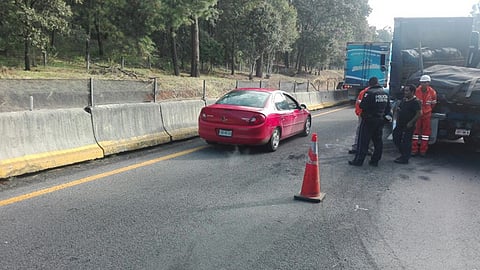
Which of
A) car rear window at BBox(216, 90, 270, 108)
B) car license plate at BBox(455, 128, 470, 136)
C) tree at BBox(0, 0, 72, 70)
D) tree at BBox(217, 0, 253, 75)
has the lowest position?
car license plate at BBox(455, 128, 470, 136)

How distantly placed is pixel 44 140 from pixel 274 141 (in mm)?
4627

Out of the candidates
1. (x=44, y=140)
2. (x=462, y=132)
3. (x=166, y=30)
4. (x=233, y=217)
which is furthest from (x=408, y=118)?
(x=166, y=30)

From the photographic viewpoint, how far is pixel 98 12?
31.0m

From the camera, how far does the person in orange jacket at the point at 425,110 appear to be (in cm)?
857

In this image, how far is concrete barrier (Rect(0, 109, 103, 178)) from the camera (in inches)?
240

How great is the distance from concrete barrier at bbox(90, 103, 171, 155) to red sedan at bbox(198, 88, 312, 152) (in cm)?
112

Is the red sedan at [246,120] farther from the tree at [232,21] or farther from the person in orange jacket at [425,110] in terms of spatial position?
the tree at [232,21]

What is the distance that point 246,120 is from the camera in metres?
8.45

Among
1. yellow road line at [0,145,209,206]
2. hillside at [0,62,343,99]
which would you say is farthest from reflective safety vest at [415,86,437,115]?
hillside at [0,62,343,99]

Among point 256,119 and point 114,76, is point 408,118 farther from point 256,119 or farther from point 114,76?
point 114,76

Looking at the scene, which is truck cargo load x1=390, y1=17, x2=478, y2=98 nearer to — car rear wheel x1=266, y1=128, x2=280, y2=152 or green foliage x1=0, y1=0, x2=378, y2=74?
car rear wheel x1=266, y1=128, x2=280, y2=152

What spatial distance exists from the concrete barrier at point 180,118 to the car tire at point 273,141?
2355mm

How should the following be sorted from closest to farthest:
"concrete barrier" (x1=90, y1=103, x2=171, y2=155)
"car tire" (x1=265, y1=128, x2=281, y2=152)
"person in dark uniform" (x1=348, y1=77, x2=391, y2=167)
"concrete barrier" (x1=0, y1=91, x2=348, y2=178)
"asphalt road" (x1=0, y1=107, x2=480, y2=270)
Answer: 1. "asphalt road" (x1=0, y1=107, x2=480, y2=270)
2. "concrete barrier" (x1=0, y1=91, x2=348, y2=178)
3. "person in dark uniform" (x1=348, y1=77, x2=391, y2=167)
4. "concrete barrier" (x1=90, y1=103, x2=171, y2=155)
5. "car tire" (x1=265, y1=128, x2=281, y2=152)

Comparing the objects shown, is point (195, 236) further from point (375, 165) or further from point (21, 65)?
point (21, 65)
